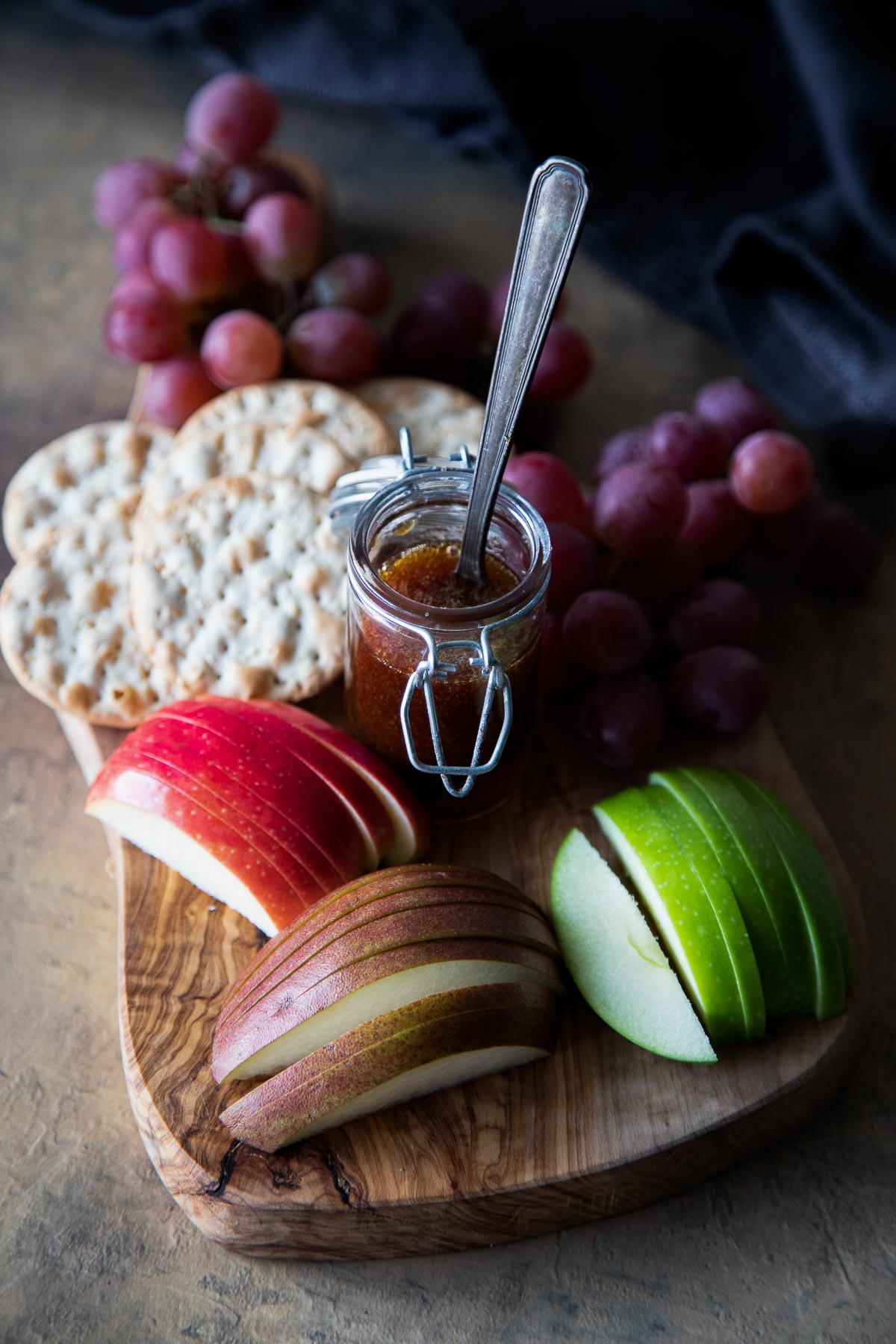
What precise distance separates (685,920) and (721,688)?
32cm

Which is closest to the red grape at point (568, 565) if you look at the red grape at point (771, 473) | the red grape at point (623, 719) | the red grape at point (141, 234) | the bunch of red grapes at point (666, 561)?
the bunch of red grapes at point (666, 561)

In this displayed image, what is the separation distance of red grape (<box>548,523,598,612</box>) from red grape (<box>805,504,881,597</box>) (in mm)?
434

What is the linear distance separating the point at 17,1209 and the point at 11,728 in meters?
0.55

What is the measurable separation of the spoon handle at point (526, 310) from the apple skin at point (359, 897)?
0.96 feet

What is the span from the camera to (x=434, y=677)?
101cm

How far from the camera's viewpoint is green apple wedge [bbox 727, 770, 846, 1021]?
3.39ft

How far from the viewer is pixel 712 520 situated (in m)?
1.34

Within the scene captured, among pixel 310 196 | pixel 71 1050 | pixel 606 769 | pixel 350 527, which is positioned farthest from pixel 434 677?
pixel 310 196

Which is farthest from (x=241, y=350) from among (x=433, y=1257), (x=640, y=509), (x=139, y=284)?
(x=433, y=1257)

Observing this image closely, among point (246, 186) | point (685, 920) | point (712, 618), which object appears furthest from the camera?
point (246, 186)

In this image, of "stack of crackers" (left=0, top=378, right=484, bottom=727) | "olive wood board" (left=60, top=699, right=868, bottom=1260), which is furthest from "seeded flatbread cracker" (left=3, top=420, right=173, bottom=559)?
"olive wood board" (left=60, top=699, right=868, bottom=1260)

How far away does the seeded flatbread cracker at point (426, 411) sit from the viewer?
145 centimetres

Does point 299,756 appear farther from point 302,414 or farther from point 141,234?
point 141,234

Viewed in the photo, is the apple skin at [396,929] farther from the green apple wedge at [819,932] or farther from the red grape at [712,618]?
the red grape at [712,618]
